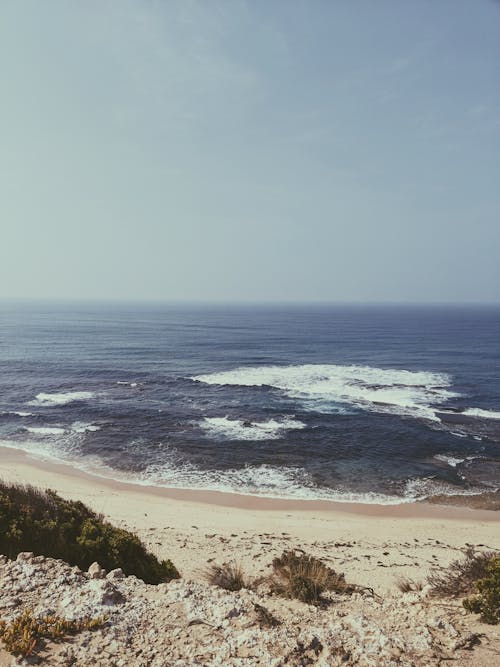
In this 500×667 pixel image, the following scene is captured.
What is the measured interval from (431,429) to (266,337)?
60.2 meters

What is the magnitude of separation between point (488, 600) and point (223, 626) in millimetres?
6228

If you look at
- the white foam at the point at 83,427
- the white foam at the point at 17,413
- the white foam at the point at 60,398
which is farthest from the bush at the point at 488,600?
the white foam at the point at 60,398

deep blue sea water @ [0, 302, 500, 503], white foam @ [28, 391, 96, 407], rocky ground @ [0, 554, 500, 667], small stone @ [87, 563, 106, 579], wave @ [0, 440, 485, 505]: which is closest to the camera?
rocky ground @ [0, 554, 500, 667]

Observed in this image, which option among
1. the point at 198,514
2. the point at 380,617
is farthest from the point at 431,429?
the point at 380,617

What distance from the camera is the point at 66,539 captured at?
11.1 meters

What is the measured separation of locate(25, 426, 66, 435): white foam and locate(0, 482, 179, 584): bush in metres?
22.7

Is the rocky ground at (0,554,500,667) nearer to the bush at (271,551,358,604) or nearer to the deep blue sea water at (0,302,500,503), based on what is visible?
the bush at (271,551,358,604)

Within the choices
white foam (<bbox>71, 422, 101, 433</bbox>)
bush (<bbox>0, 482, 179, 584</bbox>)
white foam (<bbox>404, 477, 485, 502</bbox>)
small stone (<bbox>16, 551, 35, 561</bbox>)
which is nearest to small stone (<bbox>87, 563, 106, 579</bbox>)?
bush (<bbox>0, 482, 179, 584</bbox>)

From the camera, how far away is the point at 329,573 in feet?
38.2

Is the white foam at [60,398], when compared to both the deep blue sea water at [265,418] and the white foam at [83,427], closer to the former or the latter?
the deep blue sea water at [265,418]

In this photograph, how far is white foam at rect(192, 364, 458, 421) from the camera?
133 feet

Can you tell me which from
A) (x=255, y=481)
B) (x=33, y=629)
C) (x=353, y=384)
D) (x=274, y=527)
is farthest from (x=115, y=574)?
(x=353, y=384)

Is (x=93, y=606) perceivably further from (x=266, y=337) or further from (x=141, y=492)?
(x=266, y=337)

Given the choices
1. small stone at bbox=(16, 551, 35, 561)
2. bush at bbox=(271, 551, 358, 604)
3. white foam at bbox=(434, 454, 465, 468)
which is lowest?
white foam at bbox=(434, 454, 465, 468)
